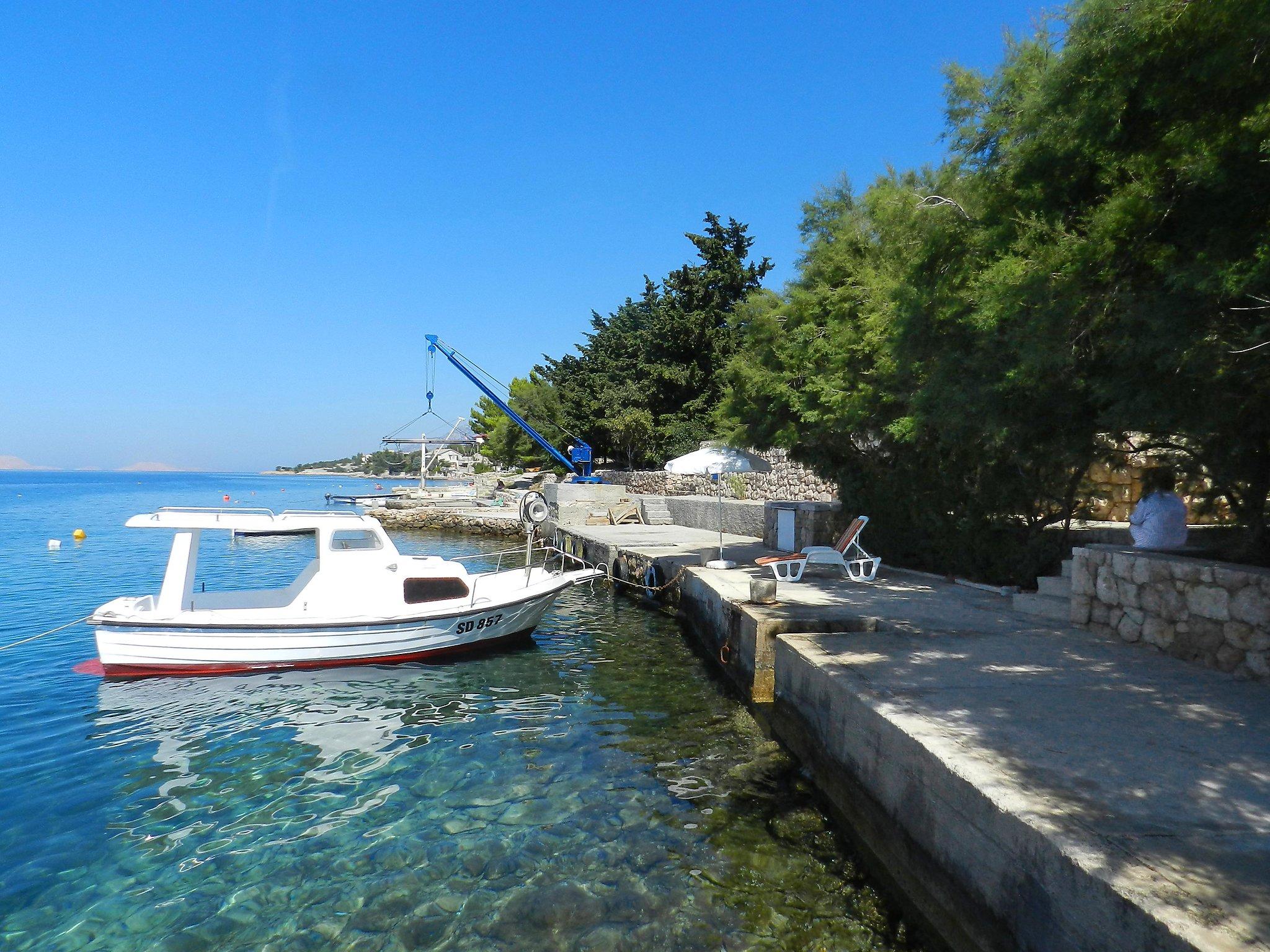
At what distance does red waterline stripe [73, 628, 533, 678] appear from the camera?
1047 cm

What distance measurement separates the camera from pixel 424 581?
38.0 feet

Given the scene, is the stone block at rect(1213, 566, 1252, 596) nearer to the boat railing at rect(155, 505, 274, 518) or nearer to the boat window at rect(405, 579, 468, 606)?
the boat window at rect(405, 579, 468, 606)

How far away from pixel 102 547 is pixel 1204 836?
3506cm

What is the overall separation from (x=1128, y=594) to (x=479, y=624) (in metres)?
8.60

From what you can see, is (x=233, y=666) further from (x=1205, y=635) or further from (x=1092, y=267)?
(x=1205, y=635)

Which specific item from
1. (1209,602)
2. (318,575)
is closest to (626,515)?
(318,575)

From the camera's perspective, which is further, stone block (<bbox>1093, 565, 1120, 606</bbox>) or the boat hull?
the boat hull

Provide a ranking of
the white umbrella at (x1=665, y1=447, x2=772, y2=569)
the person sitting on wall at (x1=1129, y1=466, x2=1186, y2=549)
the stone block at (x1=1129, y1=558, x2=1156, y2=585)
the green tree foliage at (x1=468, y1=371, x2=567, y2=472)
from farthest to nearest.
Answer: the green tree foliage at (x1=468, y1=371, x2=567, y2=472) → the white umbrella at (x1=665, y1=447, x2=772, y2=569) → the person sitting on wall at (x1=1129, y1=466, x2=1186, y2=549) → the stone block at (x1=1129, y1=558, x2=1156, y2=585)

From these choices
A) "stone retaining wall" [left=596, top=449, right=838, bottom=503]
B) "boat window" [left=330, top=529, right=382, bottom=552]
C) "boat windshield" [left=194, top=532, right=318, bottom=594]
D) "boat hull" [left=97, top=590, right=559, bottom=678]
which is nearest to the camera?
"boat hull" [left=97, top=590, right=559, bottom=678]

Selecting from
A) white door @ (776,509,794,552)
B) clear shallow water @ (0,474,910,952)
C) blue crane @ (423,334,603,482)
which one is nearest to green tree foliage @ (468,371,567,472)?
blue crane @ (423,334,603,482)

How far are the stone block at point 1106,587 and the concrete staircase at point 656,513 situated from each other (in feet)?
67.7

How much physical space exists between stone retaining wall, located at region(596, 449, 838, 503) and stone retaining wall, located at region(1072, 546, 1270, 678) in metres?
8.14

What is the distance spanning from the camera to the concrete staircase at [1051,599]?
8.37 m

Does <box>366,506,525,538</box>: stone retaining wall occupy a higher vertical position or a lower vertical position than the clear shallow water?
higher
